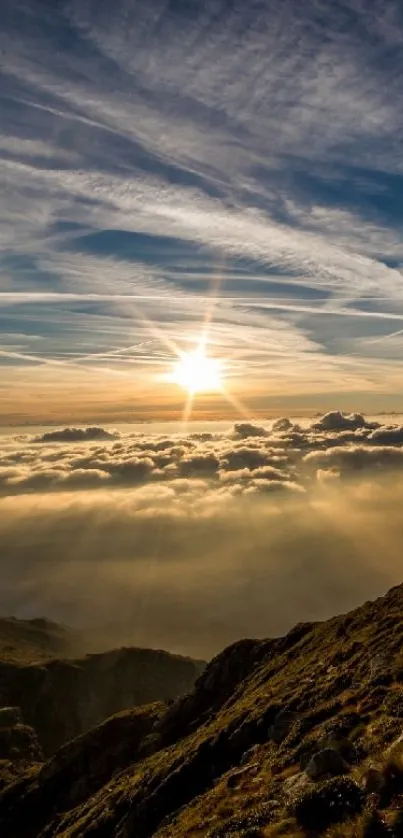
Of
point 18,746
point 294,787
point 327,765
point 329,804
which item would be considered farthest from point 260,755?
point 18,746

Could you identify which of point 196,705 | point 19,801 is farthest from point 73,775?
point 196,705

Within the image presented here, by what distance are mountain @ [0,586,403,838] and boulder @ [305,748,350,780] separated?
0.07m

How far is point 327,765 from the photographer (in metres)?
36.6

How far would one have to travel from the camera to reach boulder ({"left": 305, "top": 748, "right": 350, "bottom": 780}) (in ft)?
118

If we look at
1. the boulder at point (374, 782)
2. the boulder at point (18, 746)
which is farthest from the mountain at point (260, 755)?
the boulder at point (18, 746)

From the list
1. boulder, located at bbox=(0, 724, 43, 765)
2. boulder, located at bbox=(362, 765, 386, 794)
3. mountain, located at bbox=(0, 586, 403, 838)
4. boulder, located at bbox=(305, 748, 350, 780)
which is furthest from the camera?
boulder, located at bbox=(0, 724, 43, 765)

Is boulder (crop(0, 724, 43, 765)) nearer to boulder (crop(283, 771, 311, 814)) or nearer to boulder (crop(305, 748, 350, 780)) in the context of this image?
boulder (crop(283, 771, 311, 814))

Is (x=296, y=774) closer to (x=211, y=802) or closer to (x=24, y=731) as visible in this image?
(x=211, y=802)

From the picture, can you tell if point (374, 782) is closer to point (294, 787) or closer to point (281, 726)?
point (294, 787)

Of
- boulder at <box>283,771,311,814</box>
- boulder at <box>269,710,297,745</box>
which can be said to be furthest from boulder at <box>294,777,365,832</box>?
boulder at <box>269,710,297,745</box>

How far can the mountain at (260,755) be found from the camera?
Answer: 100.0ft

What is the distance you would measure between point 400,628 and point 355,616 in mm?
35904

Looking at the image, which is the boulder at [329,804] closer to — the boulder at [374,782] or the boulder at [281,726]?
the boulder at [374,782]

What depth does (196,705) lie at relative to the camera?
111250mm
